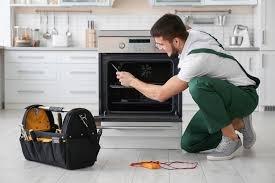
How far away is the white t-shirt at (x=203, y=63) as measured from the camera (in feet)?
8.77

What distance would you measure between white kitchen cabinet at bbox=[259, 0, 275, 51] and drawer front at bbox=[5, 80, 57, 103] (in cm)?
275

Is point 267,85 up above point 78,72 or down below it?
below

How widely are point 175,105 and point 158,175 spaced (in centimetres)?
87

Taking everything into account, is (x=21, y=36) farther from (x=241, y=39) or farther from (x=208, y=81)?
(x=208, y=81)

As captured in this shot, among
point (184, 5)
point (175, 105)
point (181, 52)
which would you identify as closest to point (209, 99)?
point (181, 52)

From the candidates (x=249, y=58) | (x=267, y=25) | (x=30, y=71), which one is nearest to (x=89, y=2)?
(x=30, y=71)

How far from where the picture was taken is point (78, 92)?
20.1ft

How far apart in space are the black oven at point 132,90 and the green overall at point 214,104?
193 millimetres

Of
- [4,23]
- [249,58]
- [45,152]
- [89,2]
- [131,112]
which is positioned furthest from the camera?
[4,23]

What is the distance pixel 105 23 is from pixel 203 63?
13.5 feet

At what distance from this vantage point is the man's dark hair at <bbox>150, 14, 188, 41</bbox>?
268 centimetres

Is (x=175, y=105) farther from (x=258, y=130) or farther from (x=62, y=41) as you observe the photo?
(x=62, y=41)

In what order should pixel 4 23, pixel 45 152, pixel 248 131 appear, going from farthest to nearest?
pixel 4 23
pixel 248 131
pixel 45 152

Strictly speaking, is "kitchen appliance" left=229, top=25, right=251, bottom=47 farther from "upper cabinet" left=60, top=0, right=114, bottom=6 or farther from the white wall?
the white wall
